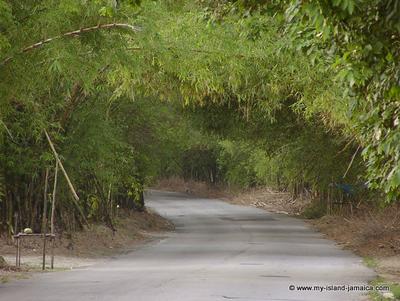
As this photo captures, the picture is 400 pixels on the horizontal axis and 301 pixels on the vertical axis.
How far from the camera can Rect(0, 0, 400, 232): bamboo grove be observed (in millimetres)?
7105

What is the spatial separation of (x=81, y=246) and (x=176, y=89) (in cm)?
667

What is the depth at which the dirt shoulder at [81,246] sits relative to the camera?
1681cm

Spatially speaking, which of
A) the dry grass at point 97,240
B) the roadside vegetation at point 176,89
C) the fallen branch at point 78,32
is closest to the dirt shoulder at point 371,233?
the roadside vegetation at point 176,89

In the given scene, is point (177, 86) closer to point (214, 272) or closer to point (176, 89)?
point (176, 89)

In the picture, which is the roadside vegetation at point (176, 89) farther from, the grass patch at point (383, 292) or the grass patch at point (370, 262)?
the grass patch at point (383, 292)

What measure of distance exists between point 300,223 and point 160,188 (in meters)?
33.9

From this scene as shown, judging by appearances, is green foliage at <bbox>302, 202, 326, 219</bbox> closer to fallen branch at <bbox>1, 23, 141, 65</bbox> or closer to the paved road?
the paved road

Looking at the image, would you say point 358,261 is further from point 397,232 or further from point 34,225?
point 34,225

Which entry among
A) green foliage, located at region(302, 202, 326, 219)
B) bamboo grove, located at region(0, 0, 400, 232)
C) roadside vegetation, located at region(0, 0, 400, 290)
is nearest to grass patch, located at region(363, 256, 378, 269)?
roadside vegetation, located at region(0, 0, 400, 290)

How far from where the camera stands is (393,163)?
6801 millimetres

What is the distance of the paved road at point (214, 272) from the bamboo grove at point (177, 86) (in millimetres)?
2059

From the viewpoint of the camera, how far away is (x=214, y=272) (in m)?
15.0

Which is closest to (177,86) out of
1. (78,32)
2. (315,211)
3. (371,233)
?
(78,32)

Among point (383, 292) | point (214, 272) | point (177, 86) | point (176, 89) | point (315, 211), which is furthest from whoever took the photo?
point (315, 211)
